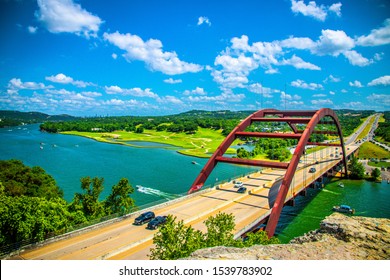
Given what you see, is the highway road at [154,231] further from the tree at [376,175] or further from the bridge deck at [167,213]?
the tree at [376,175]

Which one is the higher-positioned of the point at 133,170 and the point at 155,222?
the point at 155,222

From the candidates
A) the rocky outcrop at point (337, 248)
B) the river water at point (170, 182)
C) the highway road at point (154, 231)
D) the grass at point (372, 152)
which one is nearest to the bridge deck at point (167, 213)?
the highway road at point (154, 231)

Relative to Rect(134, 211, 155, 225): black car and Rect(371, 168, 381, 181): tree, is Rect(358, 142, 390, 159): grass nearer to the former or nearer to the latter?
Rect(371, 168, 381, 181): tree

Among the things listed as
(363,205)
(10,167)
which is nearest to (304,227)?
(363,205)

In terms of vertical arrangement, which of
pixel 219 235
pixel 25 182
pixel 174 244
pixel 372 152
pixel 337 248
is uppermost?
pixel 337 248

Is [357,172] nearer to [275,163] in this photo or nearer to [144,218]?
[275,163]

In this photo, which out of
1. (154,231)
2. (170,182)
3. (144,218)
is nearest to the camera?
(154,231)

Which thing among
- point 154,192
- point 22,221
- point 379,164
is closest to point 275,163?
point 154,192
